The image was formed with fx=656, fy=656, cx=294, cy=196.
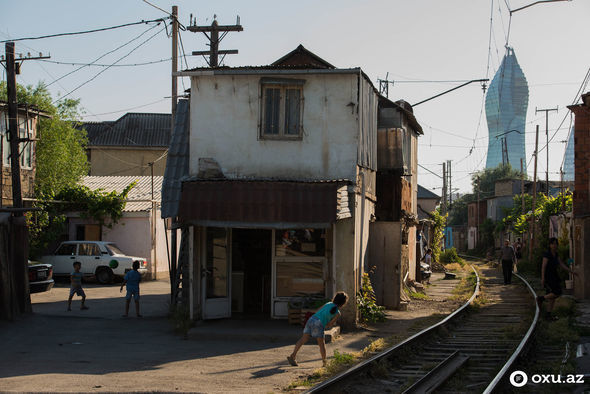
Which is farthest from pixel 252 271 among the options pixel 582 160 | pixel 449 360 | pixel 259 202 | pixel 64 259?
pixel 64 259

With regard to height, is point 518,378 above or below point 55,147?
below

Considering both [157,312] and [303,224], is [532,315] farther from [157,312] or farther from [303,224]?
[157,312]

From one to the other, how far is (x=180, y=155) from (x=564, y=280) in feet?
47.3

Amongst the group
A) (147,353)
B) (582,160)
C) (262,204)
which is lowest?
(147,353)

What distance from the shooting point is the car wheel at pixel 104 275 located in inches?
1021

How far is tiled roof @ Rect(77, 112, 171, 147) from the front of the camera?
46.6 meters

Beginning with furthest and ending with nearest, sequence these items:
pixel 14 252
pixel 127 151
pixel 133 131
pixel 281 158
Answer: pixel 133 131 < pixel 127 151 < pixel 14 252 < pixel 281 158

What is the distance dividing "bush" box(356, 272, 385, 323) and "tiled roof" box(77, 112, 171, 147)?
33.2 metres

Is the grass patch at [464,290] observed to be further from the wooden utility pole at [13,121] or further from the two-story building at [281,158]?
the wooden utility pole at [13,121]

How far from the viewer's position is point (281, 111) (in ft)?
47.5

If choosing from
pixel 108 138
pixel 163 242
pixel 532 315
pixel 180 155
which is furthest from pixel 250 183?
pixel 108 138

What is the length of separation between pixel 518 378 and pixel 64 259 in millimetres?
21105

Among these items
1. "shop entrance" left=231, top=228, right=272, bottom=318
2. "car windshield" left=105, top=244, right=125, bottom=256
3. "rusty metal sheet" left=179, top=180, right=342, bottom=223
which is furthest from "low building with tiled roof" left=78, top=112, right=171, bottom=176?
"rusty metal sheet" left=179, top=180, right=342, bottom=223

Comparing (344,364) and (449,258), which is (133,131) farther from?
(344,364)
